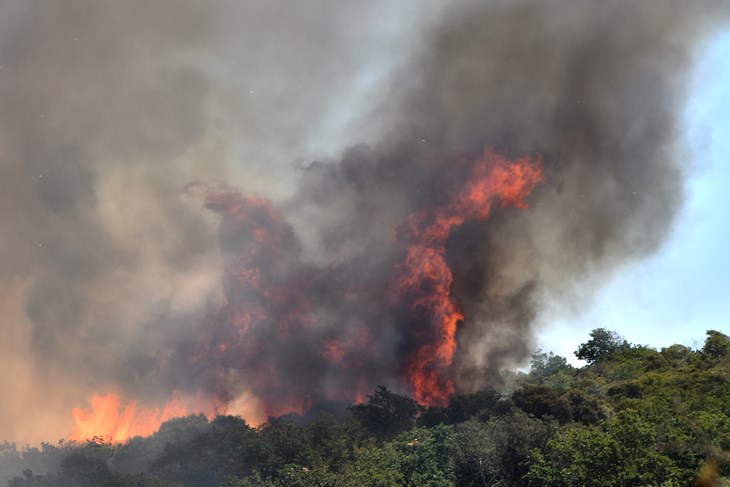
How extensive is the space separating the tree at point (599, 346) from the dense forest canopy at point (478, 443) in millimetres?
17954

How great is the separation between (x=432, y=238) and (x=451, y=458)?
50024mm

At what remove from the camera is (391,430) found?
10256 cm

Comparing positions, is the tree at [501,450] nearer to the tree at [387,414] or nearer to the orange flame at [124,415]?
the tree at [387,414]

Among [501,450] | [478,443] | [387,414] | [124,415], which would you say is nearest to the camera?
[501,450]

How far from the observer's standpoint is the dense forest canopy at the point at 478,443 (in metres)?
55.5

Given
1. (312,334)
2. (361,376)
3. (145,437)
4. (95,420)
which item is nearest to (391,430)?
(361,376)

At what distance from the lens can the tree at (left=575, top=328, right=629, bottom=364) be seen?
147125 mm

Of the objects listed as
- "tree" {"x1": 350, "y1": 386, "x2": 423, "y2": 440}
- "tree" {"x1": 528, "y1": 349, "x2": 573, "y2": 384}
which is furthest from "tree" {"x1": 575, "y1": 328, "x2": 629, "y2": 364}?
"tree" {"x1": 350, "y1": 386, "x2": 423, "y2": 440}

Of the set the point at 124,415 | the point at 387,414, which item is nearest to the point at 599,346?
the point at 387,414

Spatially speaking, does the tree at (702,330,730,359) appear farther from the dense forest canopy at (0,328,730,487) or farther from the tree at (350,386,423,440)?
the tree at (350,386,423,440)

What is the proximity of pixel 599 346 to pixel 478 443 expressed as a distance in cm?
8318

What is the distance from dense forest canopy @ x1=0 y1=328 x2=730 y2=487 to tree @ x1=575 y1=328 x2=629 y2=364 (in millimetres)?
17954

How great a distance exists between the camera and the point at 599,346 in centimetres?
14812

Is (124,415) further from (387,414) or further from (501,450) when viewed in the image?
(501,450)
